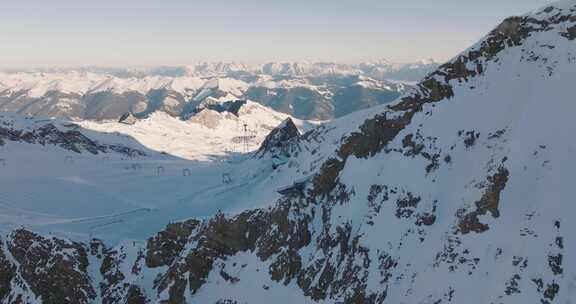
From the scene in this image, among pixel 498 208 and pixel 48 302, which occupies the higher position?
pixel 498 208

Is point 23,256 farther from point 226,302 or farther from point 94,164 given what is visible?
point 94,164

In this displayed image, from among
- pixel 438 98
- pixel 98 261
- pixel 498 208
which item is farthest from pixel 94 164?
pixel 498 208

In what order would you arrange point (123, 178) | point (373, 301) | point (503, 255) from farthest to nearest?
point (123, 178)
point (373, 301)
point (503, 255)

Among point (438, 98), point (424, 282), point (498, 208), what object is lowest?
point (424, 282)

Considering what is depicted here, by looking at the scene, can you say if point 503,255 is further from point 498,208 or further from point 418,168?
point 418,168

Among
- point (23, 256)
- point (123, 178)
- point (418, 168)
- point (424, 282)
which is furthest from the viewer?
point (123, 178)

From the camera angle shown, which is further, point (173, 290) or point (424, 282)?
point (173, 290)

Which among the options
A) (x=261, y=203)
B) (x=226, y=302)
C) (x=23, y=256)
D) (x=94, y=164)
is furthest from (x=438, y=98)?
(x=94, y=164)
